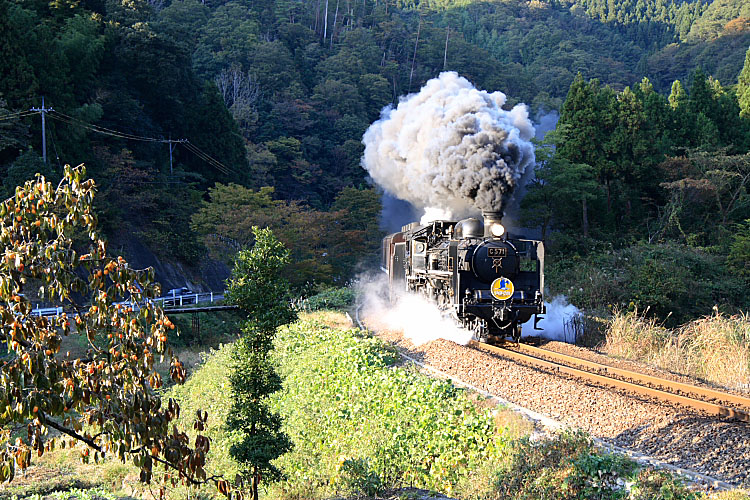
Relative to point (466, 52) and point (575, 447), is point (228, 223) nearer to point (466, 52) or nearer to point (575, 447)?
point (575, 447)

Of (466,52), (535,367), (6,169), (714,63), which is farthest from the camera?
(466,52)

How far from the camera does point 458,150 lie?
57.5 feet

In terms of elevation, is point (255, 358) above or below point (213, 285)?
above

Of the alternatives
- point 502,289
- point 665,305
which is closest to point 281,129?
point 665,305

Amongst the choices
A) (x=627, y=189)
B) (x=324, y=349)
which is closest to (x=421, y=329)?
(x=324, y=349)

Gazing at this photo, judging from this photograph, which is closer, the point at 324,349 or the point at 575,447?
the point at 575,447

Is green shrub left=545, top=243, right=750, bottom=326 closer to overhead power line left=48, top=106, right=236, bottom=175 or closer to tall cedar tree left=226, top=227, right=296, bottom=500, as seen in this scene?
tall cedar tree left=226, top=227, right=296, bottom=500

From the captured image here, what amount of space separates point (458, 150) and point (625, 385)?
8741 millimetres

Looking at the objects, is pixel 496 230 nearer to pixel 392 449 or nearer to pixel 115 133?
pixel 392 449

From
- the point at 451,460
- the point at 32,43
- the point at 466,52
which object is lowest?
the point at 451,460

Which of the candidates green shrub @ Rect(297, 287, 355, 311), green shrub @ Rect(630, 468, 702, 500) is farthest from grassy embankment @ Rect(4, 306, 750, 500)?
green shrub @ Rect(297, 287, 355, 311)

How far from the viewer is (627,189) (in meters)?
31.2

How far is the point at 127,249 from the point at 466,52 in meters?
45.9

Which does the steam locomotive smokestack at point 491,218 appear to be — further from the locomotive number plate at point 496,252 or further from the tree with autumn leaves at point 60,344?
the tree with autumn leaves at point 60,344
